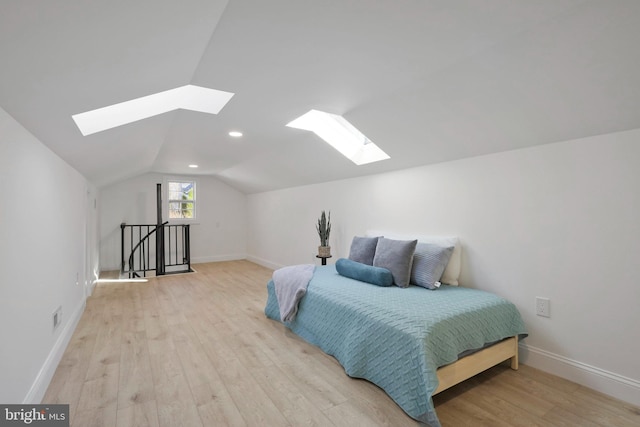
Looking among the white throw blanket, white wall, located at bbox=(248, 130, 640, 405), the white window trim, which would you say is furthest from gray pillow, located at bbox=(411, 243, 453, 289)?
the white window trim

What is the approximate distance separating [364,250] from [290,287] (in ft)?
2.92

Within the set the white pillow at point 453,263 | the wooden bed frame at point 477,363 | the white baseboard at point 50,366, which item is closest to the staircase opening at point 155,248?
the white baseboard at point 50,366

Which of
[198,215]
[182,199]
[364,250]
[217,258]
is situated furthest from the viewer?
[217,258]

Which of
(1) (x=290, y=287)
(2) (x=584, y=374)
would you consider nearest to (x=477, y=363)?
(2) (x=584, y=374)

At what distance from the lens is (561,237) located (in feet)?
7.42

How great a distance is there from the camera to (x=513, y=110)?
2162 mm

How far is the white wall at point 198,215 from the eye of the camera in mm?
6418

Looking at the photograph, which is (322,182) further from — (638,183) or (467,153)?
(638,183)

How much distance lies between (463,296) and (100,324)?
3.63 metres

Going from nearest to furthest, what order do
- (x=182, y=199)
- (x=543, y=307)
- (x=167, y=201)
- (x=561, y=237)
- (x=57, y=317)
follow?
1. (x=561, y=237)
2. (x=543, y=307)
3. (x=57, y=317)
4. (x=167, y=201)
5. (x=182, y=199)

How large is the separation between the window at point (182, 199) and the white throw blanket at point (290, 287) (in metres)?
4.76

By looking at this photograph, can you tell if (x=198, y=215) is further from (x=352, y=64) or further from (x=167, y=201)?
(x=352, y=64)

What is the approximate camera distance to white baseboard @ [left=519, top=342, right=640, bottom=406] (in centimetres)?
195

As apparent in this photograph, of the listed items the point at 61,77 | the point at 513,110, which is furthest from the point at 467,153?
the point at 61,77
